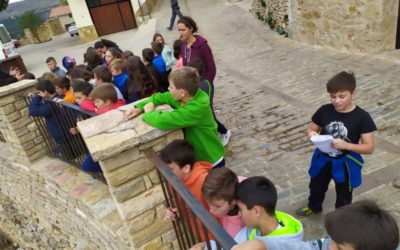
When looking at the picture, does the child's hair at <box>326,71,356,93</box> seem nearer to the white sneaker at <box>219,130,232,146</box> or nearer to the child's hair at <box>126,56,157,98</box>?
the child's hair at <box>126,56,157,98</box>

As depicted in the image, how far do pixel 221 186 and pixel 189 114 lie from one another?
27.0 inches

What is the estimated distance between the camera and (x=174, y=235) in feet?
9.99

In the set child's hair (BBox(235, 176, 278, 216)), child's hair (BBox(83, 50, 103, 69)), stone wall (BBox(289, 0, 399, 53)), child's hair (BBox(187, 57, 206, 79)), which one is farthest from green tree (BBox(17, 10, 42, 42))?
child's hair (BBox(235, 176, 278, 216))

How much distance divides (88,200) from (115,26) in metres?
20.9

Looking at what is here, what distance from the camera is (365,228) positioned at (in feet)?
4.67

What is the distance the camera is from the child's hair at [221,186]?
6.75 ft

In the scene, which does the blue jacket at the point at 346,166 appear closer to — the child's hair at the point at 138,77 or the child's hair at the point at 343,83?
the child's hair at the point at 343,83

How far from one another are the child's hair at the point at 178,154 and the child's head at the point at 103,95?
4.36 feet

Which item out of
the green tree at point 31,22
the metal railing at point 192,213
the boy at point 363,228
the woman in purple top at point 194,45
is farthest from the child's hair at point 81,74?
the green tree at point 31,22

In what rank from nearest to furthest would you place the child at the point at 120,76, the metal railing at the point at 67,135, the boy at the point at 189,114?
the boy at the point at 189,114, the metal railing at the point at 67,135, the child at the point at 120,76

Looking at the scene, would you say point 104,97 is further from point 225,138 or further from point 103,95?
point 225,138

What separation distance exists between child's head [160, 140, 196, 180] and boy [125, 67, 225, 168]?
0.16 m

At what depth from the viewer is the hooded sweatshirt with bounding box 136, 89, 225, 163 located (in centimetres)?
249

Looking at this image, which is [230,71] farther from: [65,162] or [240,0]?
[240,0]
